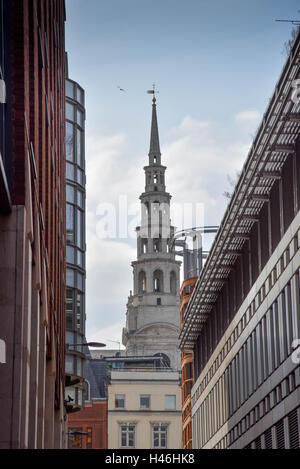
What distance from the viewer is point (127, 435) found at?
353 ft

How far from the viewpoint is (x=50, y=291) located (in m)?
36.2

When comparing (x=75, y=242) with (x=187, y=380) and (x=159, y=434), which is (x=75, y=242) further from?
(x=159, y=434)

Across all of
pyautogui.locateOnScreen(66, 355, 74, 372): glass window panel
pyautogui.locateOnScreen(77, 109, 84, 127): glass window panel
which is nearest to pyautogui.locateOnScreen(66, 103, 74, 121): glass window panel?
pyautogui.locateOnScreen(77, 109, 84, 127): glass window panel

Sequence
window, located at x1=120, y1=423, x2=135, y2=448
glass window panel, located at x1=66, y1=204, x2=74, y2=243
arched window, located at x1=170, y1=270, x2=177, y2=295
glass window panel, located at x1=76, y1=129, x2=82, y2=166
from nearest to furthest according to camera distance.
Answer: glass window panel, located at x1=66, y1=204, x2=74, y2=243, glass window panel, located at x1=76, y1=129, x2=82, y2=166, window, located at x1=120, y1=423, x2=135, y2=448, arched window, located at x1=170, y1=270, x2=177, y2=295

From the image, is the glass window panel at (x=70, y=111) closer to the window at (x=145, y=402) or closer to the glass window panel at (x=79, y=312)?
the glass window panel at (x=79, y=312)

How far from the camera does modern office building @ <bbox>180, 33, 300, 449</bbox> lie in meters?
39.6

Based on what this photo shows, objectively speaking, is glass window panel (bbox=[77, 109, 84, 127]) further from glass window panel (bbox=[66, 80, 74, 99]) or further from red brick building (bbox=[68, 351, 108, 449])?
red brick building (bbox=[68, 351, 108, 449])

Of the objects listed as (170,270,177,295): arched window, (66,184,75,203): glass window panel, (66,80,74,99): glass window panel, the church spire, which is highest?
the church spire

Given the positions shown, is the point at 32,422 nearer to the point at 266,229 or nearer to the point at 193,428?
the point at 266,229

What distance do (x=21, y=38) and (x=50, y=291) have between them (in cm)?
1355

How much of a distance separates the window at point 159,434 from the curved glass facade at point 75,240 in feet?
152

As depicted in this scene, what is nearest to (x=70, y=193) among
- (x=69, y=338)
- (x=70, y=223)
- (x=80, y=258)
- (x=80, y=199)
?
(x=80, y=199)

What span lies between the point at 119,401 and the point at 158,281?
6795cm

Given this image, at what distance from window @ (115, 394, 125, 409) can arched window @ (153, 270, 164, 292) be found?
217 ft
